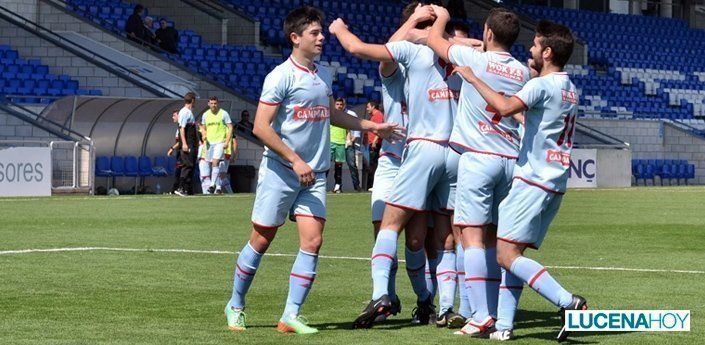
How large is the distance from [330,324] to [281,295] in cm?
193

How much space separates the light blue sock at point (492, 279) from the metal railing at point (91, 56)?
27.7 metres

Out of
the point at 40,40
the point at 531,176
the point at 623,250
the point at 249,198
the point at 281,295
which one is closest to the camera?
the point at 531,176

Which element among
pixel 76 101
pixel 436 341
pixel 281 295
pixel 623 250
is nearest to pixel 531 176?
pixel 436 341

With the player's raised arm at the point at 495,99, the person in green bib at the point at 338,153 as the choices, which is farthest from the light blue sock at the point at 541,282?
the person in green bib at the point at 338,153

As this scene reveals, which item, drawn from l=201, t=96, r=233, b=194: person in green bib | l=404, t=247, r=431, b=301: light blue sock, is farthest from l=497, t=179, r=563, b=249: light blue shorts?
l=201, t=96, r=233, b=194: person in green bib

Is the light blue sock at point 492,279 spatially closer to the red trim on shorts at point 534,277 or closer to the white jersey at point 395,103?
the red trim on shorts at point 534,277

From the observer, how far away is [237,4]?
47.2 metres

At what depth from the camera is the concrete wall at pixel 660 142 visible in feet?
158

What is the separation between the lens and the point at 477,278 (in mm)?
9367

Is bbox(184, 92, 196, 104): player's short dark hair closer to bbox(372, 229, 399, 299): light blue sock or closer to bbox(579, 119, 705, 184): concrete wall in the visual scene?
bbox(579, 119, 705, 184): concrete wall

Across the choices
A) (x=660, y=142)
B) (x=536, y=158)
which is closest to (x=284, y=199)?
(x=536, y=158)

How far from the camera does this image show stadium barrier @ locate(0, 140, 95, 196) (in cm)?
3039

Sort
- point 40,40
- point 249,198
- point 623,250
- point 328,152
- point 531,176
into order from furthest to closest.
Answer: point 40,40 → point 249,198 → point 623,250 → point 328,152 → point 531,176

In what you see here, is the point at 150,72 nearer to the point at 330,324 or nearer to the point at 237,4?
the point at 237,4
